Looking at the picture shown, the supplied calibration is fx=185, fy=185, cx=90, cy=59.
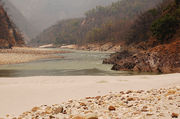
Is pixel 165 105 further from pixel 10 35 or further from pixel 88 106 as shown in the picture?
pixel 10 35

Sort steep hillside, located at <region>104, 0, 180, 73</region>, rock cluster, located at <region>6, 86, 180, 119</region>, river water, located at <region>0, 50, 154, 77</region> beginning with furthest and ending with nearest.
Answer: river water, located at <region>0, 50, 154, 77</region>, steep hillside, located at <region>104, 0, 180, 73</region>, rock cluster, located at <region>6, 86, 180, 119</region>

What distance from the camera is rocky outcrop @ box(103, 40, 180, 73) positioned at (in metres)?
15.3

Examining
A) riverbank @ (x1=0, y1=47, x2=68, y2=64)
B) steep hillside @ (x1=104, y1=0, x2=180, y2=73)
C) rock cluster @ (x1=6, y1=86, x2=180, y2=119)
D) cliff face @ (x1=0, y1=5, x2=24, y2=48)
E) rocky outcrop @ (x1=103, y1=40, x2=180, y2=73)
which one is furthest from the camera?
cliff face @ (x1=0, y1=5, x2=24, y2=48)

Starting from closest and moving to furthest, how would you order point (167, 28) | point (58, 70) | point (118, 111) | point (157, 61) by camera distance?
point (118, 111)
point (157, 61)
point (58, 70)
point (167, 28)

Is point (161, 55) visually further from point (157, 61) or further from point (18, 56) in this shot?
point (18, 56)

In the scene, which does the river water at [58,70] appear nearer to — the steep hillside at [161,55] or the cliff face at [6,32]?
the steep hillside at [161,55]

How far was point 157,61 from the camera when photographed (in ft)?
54.5

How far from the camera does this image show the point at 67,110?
4762mm

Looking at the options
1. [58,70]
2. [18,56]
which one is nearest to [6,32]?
[18,56]

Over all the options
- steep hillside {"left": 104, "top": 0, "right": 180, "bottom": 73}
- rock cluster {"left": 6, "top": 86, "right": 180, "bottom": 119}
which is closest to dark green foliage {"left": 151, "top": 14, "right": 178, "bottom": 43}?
steep hillside {"left": 104, "top": 0, "right": 180, "bottom": 73}

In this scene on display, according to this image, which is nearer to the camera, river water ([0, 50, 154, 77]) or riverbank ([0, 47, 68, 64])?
river water ([0, 50, 154, 77])

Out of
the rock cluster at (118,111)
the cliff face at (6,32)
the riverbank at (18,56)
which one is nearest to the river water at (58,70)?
the riverbank at (18,56)

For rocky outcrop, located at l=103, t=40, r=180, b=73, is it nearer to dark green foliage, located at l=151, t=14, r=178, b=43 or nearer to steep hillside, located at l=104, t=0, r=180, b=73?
steep hillside, located at l=104, t=0, r=180, b=73

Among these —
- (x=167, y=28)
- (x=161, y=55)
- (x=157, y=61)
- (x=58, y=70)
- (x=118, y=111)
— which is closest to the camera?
(x=118, y=111)
